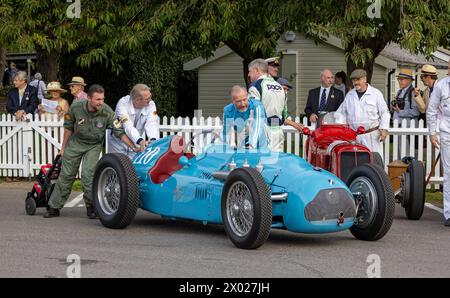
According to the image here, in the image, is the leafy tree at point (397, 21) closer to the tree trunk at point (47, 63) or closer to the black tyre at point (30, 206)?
the black tyre at point (30, 206)

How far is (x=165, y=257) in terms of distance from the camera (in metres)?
9.40

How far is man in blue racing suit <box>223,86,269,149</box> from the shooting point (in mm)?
10969

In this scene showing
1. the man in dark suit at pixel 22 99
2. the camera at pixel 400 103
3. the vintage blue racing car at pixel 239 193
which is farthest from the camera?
the man in dark suit at pixel 22 99

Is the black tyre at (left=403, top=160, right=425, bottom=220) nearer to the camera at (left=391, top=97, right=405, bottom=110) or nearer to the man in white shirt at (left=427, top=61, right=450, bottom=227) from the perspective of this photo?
the man in white shirt at (left=427, top=61, right=450, bottom=227)

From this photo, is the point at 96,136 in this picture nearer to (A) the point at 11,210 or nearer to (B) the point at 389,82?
(A) the point at 11,210

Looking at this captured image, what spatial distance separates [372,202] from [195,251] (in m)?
1.95

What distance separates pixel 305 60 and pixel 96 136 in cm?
2589

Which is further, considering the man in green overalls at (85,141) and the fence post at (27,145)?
the fence post at (27,145)

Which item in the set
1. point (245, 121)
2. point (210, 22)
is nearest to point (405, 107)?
point (210, 22)

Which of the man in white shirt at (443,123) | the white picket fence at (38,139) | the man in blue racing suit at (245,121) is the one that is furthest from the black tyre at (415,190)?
the white picket fence at (38,139)

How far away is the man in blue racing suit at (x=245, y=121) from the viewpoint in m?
11.0

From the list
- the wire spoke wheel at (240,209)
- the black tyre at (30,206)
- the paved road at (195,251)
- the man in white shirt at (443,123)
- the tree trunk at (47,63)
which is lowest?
the paved road at (195,251)

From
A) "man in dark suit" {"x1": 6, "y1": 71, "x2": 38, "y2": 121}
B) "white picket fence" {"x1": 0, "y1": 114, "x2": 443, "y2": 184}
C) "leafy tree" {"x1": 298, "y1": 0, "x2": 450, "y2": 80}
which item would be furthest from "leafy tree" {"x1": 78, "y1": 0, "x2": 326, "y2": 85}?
"white picket fence" {"x1": 0, "y1": 114, "x2": 443, "y2": 184}

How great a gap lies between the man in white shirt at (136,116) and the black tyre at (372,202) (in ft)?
9.78
